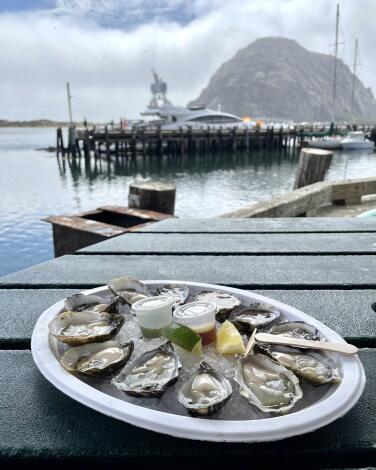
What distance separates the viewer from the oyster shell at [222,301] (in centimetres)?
89

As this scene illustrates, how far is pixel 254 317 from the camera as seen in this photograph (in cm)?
86

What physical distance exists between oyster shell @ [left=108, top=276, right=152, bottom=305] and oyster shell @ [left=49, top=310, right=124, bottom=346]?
4.6 inches

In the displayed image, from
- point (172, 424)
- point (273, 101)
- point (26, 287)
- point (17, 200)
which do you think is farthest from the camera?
point (273, 101)

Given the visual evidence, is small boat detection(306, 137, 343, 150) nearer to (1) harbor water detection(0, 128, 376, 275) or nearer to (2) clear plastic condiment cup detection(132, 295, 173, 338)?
(1) harbor water detection(0, 128, 376, 275)

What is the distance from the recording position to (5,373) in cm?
78

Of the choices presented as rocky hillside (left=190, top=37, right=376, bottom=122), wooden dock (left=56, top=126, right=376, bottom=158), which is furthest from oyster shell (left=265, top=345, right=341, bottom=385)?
rocky hillside (left=190, top=37, right=376, bottom=122)

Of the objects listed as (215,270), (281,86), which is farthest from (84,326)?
(281,86)

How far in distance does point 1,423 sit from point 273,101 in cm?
17045

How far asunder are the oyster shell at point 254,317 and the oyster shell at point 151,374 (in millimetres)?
172

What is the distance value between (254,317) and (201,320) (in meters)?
0.16

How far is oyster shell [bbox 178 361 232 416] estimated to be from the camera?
0.59 metres

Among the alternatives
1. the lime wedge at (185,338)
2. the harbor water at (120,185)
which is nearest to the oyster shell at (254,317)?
the lime wedge at (185,338)

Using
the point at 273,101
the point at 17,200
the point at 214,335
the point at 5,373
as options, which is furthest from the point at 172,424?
the point at 273,101

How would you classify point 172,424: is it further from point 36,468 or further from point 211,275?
point 211,275
